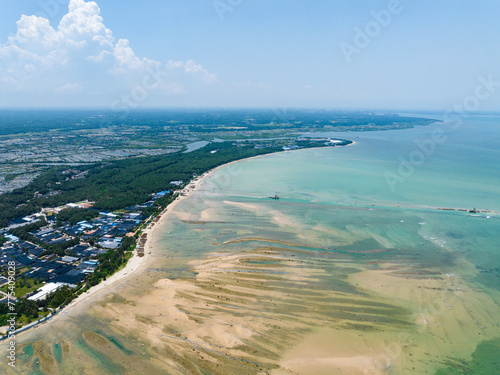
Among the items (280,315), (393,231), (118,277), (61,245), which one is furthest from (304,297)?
(61,245)

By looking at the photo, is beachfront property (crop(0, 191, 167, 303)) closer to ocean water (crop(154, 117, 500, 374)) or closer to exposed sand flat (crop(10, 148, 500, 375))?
exposed sand flat (crop(10, 148, 500, 375))

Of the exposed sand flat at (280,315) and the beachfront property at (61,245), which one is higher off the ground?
the beachfront property at (61,245)

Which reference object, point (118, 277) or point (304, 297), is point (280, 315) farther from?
point (118, 277)

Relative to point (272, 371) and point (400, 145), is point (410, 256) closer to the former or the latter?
point (272, 371)

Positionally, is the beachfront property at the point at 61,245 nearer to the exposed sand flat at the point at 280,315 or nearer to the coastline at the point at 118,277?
the coastline at the point at 118,277

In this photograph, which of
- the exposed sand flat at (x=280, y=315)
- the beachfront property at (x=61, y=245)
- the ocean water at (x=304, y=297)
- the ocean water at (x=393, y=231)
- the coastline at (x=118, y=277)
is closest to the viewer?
the exposed sand flat at (x=280, y=315)

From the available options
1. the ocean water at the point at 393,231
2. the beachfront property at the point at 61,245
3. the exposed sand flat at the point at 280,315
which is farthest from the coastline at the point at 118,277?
the ocean water at the point at 393,231

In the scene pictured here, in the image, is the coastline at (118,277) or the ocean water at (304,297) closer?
the ocean water at (304,297)

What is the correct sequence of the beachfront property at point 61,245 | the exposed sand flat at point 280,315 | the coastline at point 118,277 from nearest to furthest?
1. the exposed sand flat at point 280,315
2. the coastline at point 118,277
3. the beachfront property at point 61,245

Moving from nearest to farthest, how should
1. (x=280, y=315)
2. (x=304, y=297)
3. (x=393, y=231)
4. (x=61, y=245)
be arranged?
(x=280, y=315) < (x=304, y=297) < (x=61, y=245) < (x=393, y=231)
